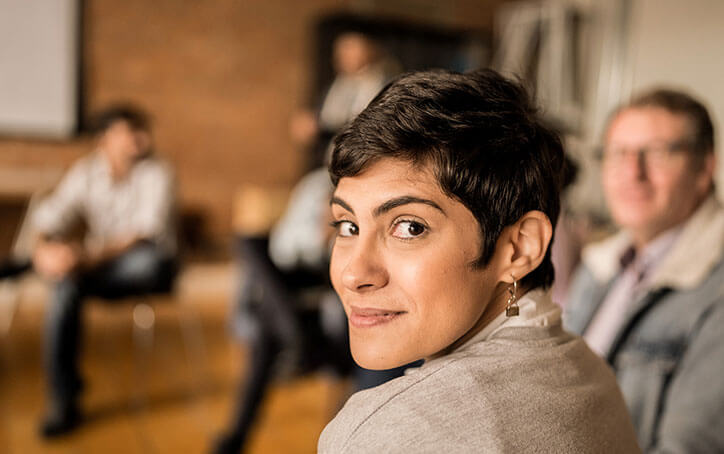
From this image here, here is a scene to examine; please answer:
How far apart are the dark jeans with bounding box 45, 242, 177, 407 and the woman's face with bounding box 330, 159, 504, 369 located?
2234mm

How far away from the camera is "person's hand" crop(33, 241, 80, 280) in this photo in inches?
99.0

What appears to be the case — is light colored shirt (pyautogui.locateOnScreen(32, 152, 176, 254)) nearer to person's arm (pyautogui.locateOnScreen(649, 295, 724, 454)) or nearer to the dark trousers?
the dark trousers

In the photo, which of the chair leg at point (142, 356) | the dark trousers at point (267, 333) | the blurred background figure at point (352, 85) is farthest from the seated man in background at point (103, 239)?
the blurred background figure at point (352, 85)

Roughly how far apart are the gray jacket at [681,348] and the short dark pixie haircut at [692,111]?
13 centimetres

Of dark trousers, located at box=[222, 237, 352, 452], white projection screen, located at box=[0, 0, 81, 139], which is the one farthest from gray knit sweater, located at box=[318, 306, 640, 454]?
white projection screen, located at box=[0, 0, 81, 139]

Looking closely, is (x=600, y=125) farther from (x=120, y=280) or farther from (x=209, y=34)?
(x=120, y=280)

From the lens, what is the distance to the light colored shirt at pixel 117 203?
290 centimetres

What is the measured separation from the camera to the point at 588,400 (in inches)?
24.3

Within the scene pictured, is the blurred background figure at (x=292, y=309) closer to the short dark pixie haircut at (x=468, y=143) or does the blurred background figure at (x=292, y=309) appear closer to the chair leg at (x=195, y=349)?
the chair leg at (x=195, y=349)

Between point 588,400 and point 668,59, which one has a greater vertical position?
point 668,59

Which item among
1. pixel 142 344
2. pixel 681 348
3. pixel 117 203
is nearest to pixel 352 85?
pixel 117 203

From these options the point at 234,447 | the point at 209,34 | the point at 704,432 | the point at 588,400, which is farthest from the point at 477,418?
the point at 209,34

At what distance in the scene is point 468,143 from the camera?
620 mm

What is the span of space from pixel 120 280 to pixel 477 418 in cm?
246
